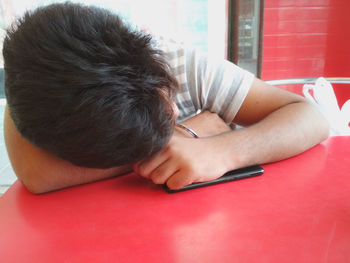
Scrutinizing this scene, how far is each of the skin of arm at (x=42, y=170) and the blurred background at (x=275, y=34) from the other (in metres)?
1.50

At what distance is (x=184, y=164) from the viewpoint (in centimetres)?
63

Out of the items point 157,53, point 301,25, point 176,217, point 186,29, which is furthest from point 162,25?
point 176,217

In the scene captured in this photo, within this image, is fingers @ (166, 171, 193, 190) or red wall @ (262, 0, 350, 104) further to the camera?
red wall @ (262, 0, 350, 104)

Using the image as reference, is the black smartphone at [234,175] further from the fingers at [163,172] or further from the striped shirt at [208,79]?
the striped shirt at [208,79]

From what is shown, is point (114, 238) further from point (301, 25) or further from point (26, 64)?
point (301, 25)

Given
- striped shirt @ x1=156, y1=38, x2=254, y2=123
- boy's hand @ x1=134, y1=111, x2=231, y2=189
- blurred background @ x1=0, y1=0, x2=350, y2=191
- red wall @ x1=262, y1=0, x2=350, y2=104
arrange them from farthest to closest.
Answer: red wall @ x1=262, y1=0, x2=350, y2=104
blurred background @ x1=0, y1=0, x2=350, y2=191
striped shirt @ x1=156, y1=38, x2=254, y2=123
boy's hand @ x1=134, y1=111, x2=231, y2=189

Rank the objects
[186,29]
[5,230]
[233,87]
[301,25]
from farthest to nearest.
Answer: [186,29] → [301,25] → [233,87] → [5,230]

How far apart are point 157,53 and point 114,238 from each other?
0.35 m

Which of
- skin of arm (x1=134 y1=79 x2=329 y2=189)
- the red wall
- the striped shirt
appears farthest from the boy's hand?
the red wall

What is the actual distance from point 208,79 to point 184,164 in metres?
0.37

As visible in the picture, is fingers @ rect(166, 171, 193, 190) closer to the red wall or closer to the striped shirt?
the striped shirt

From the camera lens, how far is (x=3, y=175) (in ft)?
7.34

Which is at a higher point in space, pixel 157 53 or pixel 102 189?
pixel 157 53

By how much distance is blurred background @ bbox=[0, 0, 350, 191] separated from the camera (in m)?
2.03
